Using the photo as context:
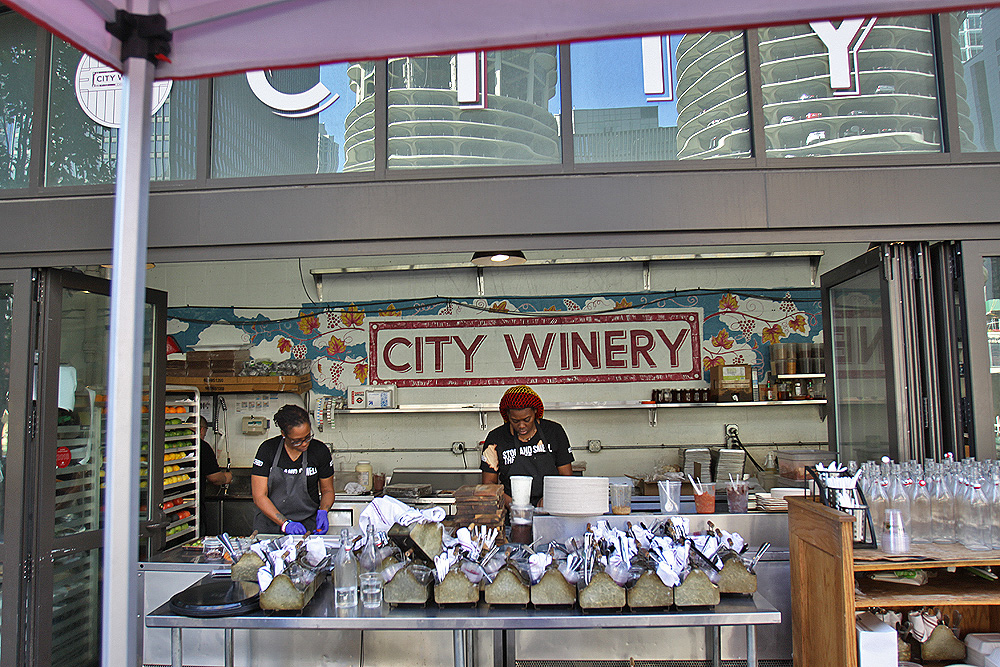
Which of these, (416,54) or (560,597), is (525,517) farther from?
(416,54)

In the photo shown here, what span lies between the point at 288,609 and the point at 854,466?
2.66 m

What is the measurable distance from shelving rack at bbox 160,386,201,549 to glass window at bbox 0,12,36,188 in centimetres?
263

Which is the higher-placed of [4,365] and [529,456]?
[4,365]

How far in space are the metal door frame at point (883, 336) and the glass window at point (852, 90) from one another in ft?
1.96

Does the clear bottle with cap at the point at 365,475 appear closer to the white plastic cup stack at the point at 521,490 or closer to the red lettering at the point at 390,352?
the red lettering at the point at 390,352

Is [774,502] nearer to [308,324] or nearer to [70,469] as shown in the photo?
[70,469]

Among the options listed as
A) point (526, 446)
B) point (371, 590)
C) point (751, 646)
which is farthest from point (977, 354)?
point (371, 590)

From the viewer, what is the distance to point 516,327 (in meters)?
7.36

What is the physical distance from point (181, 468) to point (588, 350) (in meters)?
4.02

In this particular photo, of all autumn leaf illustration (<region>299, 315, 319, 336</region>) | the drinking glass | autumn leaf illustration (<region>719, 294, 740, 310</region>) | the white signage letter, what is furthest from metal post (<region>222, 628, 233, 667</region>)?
autumn leaf illustration (<region>719, 294, 740, 310</region>)

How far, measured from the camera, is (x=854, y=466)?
3383mm

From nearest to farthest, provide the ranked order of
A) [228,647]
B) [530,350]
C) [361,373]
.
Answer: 1. [228,647]
2. [530,350]
3. [361,373]

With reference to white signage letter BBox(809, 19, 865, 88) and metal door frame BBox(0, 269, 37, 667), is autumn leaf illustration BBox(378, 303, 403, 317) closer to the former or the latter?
metal door frame BBox(0, 269, 37, 667)

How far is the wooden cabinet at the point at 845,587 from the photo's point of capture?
278 centimetres
